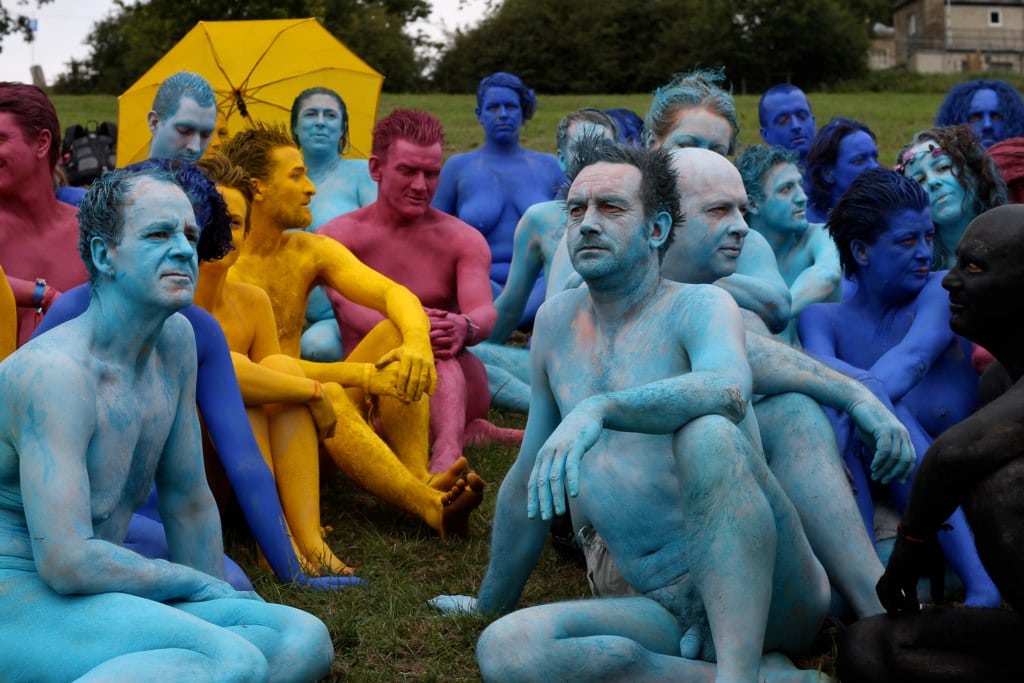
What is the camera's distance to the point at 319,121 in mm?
9312

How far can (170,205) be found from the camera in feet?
15.0

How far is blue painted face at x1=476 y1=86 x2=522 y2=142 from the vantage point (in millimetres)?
9742

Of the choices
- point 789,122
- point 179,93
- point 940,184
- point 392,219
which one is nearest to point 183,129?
point 179,93

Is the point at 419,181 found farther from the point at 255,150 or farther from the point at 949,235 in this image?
the point at 949,235

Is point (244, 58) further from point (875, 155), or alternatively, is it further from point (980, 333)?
point (980, 333)

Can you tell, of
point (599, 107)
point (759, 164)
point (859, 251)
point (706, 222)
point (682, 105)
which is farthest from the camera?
point (599, 107)

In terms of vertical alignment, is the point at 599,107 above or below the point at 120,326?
above

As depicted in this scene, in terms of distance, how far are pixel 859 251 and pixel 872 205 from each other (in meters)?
0.18

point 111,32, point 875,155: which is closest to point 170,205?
point 875,155

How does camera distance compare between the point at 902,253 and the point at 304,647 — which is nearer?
the point at 304,647

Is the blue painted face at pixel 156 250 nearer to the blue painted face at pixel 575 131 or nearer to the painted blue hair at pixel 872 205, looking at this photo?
the painted blue hair at pixel 872 205

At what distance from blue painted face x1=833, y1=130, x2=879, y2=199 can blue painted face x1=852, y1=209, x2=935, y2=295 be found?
265cm

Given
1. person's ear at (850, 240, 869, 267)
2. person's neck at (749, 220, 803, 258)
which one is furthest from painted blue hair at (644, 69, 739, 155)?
person's ear at (850, 240, 869, 267)

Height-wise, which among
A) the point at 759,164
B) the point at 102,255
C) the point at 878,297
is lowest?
the point at 878,297
